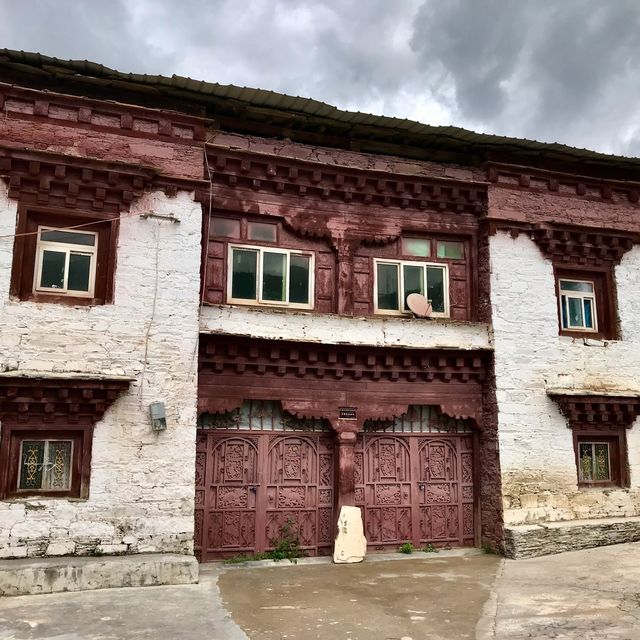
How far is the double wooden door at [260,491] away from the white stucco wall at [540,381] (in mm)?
3436

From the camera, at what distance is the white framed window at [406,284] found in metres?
12.7

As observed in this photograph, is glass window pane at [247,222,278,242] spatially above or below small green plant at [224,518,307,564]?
above

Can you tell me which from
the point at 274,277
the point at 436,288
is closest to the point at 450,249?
the point at 436,288

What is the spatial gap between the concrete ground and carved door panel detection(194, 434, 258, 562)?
1.85 feet

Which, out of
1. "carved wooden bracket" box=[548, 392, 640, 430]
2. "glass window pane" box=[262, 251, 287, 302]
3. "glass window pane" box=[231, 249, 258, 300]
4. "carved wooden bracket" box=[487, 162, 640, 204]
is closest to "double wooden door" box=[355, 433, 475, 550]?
"carved wooden bracket" box=[548, 392, 640, 430]

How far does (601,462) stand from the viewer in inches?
516

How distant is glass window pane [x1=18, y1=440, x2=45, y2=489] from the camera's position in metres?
9.81

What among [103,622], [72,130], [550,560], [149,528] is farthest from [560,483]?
[72,130]

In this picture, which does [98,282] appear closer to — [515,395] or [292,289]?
[292,289]

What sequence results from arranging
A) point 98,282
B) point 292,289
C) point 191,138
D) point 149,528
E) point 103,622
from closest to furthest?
point 103,622 < point 149,528 < point 98,282 < point 191,138 < point 292,289

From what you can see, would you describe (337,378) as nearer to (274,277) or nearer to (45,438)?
(274,277)

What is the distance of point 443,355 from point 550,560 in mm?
4019

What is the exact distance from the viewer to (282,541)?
11.5 meters

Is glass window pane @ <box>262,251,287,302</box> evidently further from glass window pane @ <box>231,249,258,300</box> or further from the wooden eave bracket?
the wooden eave bracket
